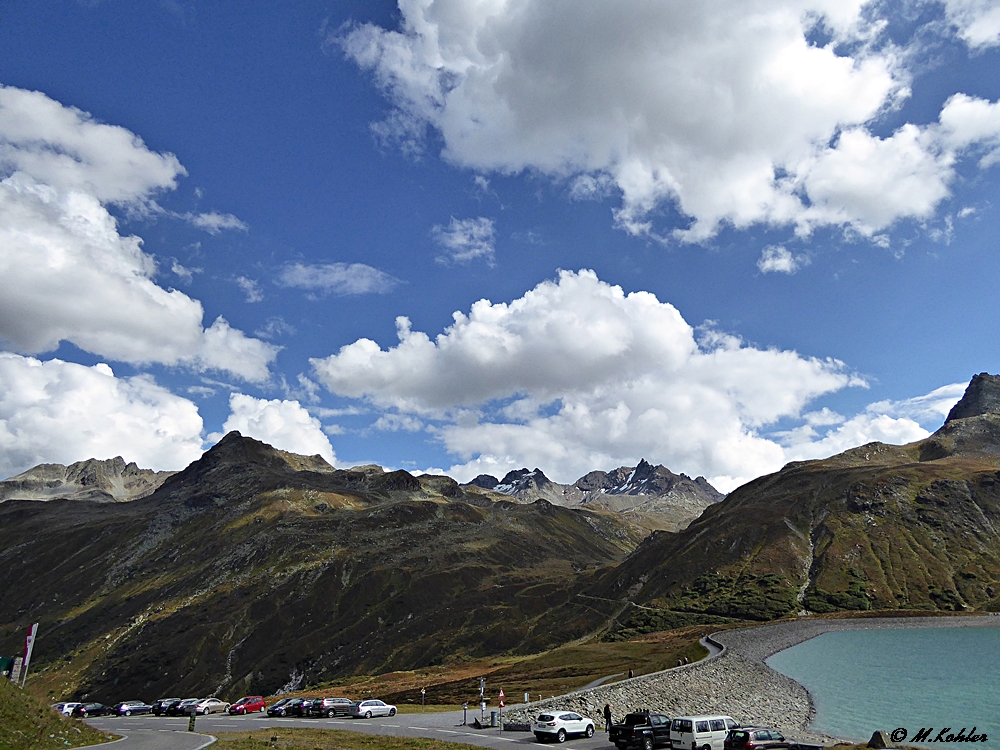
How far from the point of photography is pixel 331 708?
68.9 m

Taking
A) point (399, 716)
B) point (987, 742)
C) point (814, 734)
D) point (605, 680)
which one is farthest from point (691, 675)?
point (399, 716)

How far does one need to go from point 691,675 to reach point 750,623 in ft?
269

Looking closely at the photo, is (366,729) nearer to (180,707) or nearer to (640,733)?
(640,733)

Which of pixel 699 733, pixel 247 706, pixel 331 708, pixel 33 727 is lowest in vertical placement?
pixel 247 706

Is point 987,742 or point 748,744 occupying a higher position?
point 748,744

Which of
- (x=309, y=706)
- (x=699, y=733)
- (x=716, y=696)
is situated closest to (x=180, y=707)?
(x=309, y=706)

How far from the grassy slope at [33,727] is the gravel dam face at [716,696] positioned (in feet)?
113

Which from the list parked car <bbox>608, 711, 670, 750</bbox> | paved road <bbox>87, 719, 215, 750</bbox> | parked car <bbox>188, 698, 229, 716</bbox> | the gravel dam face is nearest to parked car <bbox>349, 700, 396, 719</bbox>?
the gravel dam face

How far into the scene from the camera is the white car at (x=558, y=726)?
47.7 metres

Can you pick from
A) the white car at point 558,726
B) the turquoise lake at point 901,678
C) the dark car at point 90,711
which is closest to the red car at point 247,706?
the dark car at point 90,711

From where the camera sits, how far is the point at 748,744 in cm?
4112

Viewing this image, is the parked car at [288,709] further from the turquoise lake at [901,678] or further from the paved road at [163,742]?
the turquoise lake at [901,678]

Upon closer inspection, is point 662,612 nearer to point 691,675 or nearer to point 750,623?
point 750,623

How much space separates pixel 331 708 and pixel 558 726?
33.2 m
